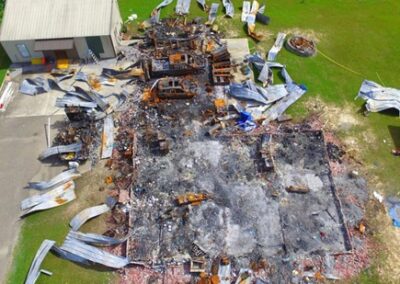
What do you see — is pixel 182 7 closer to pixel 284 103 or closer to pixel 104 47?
pixel 104 47

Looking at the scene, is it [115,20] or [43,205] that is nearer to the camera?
[43,205]

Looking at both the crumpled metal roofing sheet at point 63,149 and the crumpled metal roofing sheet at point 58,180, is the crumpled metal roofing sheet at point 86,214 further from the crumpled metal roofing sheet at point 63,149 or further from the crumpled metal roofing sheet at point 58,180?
the crumpled metal roofing sheet at point 63,149

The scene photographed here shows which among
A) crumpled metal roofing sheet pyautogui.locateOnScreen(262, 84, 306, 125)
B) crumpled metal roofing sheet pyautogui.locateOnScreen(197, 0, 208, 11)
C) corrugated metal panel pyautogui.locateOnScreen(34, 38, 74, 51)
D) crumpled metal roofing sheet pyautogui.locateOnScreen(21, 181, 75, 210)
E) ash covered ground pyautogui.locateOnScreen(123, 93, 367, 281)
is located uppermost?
corrugated metal panel pyautogui.locateOnScreen(34, 38, 74, 51)

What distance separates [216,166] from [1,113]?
18688 millimetres

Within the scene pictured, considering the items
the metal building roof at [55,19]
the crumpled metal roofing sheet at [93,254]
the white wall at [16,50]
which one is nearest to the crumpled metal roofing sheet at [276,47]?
the metal building roof at [55,19]

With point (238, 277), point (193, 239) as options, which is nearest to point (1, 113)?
point (193, 239)

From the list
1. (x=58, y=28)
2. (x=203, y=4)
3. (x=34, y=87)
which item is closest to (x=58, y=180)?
(x=34, y=87)

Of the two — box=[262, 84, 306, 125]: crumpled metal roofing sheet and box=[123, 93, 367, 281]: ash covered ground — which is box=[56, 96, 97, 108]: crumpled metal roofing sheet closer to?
box=[123, 93, 367, 281]: ash covered ground

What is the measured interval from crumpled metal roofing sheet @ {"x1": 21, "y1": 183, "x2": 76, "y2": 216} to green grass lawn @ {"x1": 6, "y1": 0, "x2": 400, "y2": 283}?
18.3 inches

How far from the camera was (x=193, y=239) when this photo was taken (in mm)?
25578

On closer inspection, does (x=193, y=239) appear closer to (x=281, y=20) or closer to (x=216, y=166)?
(x=216, y=166)

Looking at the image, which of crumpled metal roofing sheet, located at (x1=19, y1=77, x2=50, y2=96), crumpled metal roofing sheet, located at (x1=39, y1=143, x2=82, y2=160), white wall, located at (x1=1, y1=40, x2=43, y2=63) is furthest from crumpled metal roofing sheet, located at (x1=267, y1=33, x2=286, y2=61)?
white wall, located at (x1=1, y1=40, x2=43, y2=63)

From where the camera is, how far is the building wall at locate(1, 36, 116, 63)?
34850 mm

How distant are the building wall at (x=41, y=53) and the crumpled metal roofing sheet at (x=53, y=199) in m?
13.6
